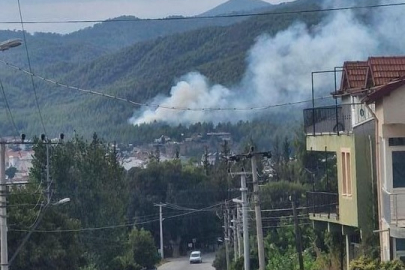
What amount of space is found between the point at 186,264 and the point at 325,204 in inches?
2387

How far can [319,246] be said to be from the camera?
163 ft

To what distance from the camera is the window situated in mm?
33812

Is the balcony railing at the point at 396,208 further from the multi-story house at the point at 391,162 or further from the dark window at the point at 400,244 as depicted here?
the dark window at the point at 400,244

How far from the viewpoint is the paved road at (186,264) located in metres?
89.3

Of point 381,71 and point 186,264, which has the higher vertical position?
point 381,71

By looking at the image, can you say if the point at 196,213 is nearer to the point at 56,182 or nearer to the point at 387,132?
the point at 56,182

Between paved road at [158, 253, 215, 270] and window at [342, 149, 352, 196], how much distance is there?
172 ft

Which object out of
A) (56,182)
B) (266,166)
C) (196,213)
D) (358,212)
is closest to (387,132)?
(358,212)

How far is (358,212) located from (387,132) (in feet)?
12.8

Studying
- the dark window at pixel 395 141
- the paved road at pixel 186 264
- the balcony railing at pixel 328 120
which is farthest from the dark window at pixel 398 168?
the paved road at pixel 186 264

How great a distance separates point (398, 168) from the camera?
29.3 m

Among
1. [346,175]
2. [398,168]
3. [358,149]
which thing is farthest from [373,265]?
[346,175]

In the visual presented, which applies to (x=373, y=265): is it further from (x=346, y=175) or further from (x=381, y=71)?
(x=346, y=175)

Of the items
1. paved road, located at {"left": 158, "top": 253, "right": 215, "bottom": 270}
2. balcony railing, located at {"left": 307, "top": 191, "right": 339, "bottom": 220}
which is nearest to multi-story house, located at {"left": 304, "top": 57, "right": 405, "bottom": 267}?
balcony railing, located at {"left": 307, "top": 191, "right": 339, "bottom": 220}
